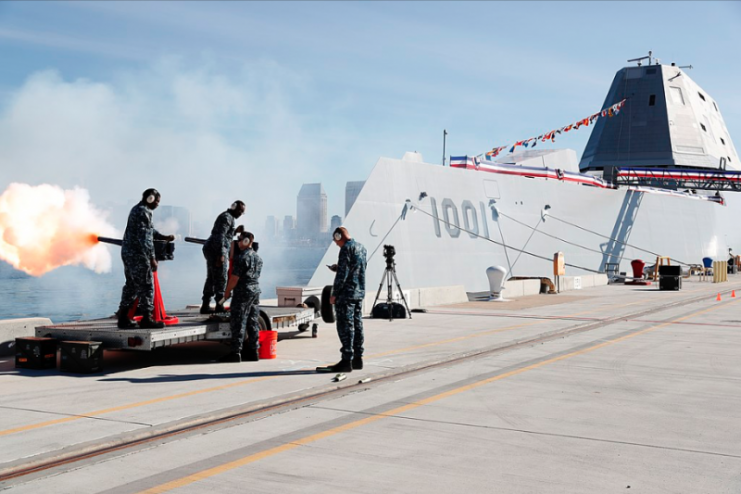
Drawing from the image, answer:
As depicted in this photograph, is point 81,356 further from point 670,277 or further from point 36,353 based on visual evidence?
point 670,277

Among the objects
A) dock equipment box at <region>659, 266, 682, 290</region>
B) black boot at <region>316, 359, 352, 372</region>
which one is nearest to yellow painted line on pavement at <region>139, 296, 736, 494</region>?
black boot at <region>316, 359, 352, 372</region>

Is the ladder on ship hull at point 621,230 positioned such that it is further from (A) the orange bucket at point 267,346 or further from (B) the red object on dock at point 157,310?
(B) the red object on dock at point 157,310

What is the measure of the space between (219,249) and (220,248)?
0.02m

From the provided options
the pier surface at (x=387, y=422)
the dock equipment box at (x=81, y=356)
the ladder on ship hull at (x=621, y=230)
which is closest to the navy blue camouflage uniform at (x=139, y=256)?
the dock equipment box at (x=81, y=356)

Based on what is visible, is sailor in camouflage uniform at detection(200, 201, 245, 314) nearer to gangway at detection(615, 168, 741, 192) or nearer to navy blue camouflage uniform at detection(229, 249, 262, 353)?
navy blue camouflage uniform at detection(229, 249, 262, 353)

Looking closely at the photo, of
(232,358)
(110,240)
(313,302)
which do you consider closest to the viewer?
(232,358)

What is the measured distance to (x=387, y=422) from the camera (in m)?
6.40

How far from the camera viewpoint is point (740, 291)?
30.0m

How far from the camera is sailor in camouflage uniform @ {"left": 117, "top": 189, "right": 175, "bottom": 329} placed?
9.34 meters

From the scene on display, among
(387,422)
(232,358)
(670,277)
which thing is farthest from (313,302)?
(670,277)

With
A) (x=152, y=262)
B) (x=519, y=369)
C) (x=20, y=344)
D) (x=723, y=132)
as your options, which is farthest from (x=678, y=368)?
(x=723, y=132)

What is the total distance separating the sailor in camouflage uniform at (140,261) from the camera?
9336 mm

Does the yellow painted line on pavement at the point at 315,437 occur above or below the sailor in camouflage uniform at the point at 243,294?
below

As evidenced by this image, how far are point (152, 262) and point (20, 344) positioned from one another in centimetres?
192
